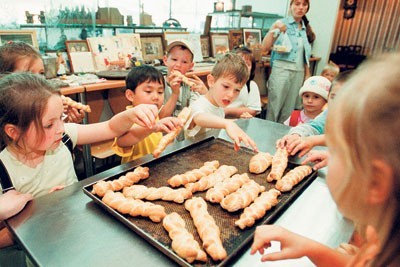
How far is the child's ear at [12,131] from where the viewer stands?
3.48 feet

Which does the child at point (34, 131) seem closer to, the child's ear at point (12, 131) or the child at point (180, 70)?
the child's ear at point (12, 131)

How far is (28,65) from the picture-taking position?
163cm

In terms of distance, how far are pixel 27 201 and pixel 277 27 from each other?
375cm

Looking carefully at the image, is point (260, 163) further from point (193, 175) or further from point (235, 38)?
point (235, 38)

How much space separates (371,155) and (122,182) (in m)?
0.88

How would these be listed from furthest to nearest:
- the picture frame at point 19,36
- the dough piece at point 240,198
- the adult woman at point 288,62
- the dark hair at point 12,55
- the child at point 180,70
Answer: the adult woman at point 288,62
the picture frame at point 19,36
the child at point 180,70
the dark hair at point 12,55
the dough piece at point 240,198

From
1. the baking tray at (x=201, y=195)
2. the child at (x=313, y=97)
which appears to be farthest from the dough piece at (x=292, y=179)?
the child at (x=313, y=97)

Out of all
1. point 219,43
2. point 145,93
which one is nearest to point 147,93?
point 145,93

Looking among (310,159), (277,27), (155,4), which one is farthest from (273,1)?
(310,159)

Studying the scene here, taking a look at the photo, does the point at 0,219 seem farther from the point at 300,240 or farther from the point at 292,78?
the point at 292,78

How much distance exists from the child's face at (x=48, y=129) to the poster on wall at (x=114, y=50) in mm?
2307

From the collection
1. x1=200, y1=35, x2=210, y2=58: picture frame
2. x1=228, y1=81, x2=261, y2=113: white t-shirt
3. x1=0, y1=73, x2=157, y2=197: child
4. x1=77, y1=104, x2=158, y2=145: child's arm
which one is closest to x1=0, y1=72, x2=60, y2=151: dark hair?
→ x1=0, y1=73, x2=157, y2=197: child

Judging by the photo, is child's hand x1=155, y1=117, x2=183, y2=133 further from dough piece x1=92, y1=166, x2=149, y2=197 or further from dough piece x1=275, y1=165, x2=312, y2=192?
dough piece x1=275, y1=165, x2=312, y2=192

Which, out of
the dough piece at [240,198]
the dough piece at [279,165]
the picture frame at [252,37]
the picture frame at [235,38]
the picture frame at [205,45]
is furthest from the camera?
the picture frame at [252,37]
